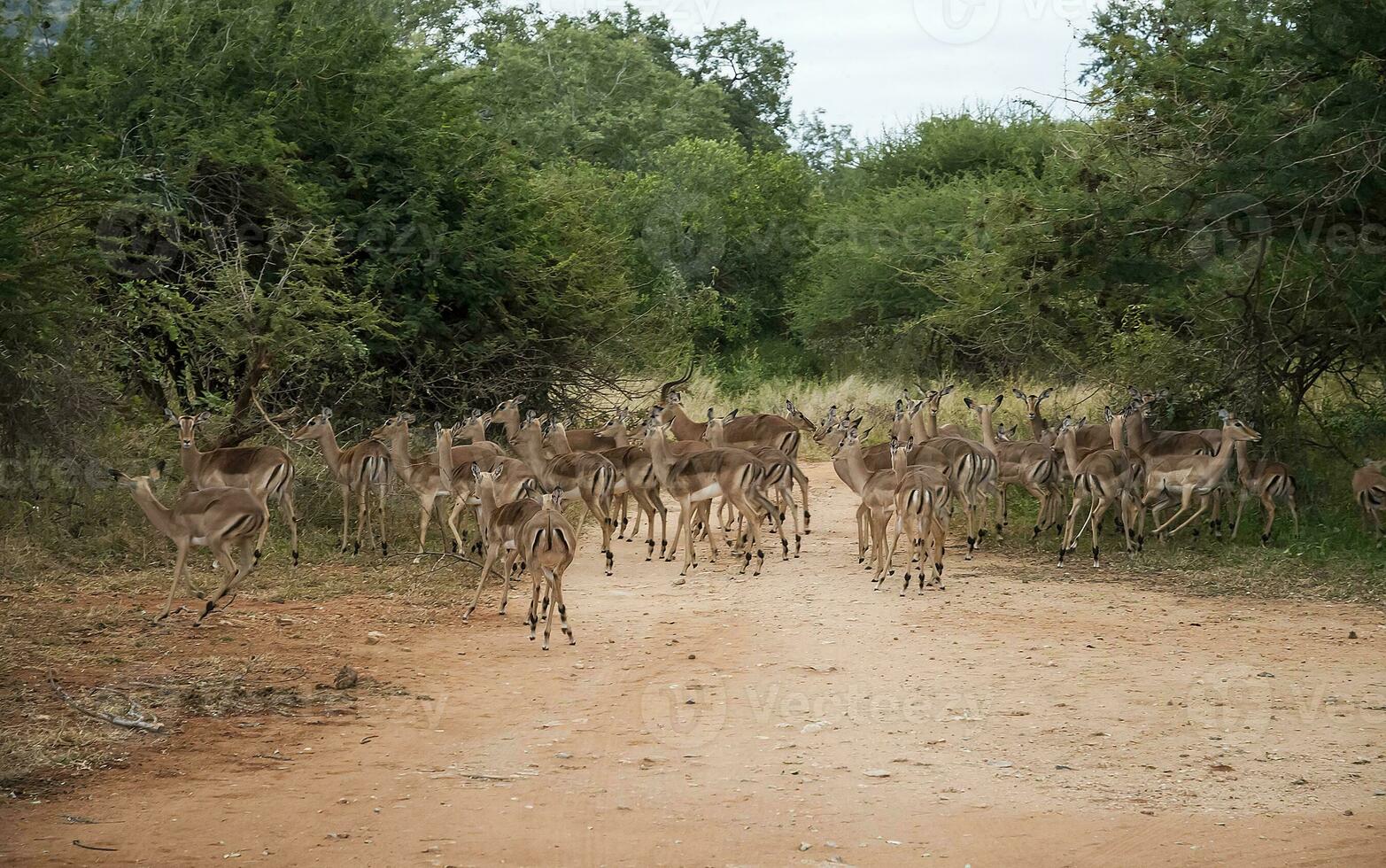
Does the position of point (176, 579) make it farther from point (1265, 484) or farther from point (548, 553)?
point (1265, 484)

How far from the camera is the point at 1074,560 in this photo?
40.8ft

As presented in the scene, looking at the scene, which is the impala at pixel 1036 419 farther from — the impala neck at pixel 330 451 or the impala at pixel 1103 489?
the impala neck at pixel 330 451

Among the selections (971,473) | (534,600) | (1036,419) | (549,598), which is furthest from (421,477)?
(1036,419)

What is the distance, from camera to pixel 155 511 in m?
9.48

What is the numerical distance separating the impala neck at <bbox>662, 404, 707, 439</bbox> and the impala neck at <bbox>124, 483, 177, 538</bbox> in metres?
7.40

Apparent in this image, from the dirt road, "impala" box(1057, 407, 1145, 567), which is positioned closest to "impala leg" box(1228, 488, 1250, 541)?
"impala" box(1057, 407, 1145, 567)

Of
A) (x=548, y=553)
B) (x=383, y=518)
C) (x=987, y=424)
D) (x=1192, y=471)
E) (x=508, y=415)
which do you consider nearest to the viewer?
(x=548, y=553)

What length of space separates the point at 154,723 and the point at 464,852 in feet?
7.71

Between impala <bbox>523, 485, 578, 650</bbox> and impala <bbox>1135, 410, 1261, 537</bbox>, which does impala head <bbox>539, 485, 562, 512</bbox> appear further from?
impala <bbox>1135, 410, 1261, 537</bbox>

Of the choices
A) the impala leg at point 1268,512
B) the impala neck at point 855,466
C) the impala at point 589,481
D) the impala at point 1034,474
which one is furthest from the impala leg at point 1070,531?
the impala at point 589,481

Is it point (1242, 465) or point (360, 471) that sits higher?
point (1242, 465)

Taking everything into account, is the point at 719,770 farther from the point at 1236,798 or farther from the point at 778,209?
the point at 778,209

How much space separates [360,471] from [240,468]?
110cm

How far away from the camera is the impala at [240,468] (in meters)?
11.3
